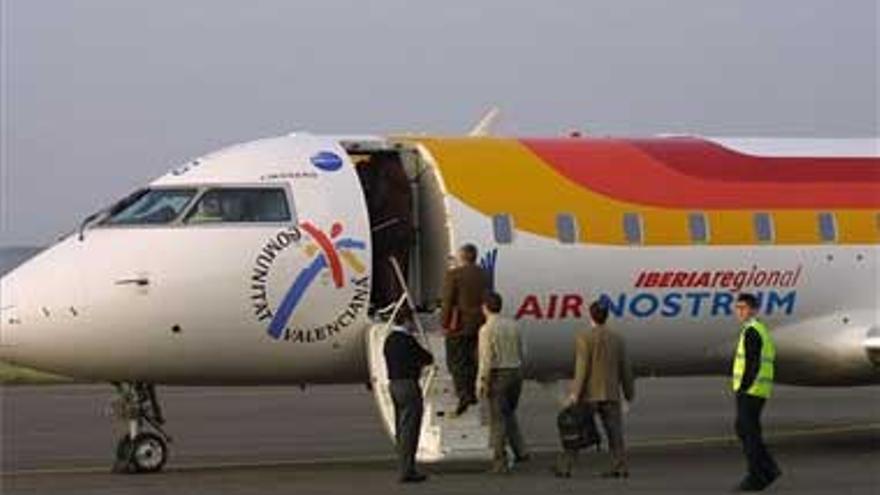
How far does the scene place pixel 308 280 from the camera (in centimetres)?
1762

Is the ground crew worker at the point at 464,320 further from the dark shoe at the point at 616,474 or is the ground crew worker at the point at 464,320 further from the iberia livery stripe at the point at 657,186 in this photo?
the dark shoe at the point at 616,474

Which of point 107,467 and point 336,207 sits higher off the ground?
point 336,207

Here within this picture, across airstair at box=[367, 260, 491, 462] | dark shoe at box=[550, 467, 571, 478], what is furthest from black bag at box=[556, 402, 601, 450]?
airstair at box=[367, 260, 491, 462]

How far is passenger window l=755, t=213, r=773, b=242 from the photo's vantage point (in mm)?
19438

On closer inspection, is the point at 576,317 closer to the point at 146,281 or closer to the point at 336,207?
the point at 336,207

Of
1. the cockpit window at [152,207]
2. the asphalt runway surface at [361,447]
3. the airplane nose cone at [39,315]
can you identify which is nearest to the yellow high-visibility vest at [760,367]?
the asphalt runway surface at [361,447]

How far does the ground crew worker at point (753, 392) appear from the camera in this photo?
16.0 metres

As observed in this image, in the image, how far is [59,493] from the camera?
53.1 ft

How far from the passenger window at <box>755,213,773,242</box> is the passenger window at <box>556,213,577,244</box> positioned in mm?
2131

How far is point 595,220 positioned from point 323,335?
3.26m

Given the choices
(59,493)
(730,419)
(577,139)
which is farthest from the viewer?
(730,419)

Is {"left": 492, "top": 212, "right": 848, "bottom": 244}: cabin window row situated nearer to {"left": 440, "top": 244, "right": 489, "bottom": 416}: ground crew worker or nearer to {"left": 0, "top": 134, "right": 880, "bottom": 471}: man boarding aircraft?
{"left": 0, "top": 134, "right": 880, "bottom": 471}: man boarding aircraft

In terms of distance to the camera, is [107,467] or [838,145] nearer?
Result: [107,467]

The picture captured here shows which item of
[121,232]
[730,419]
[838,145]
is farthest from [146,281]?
[730,419]
